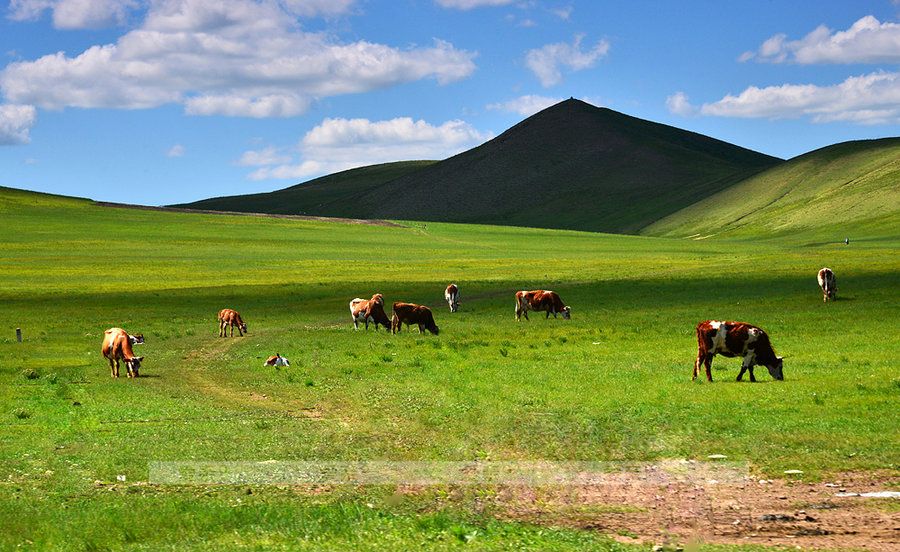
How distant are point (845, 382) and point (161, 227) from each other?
12445 cm

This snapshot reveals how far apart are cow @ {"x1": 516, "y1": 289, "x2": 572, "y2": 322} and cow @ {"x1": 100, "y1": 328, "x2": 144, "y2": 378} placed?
22169mm

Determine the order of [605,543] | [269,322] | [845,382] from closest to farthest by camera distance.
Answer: [605,543]
[845,382]
[269,322]

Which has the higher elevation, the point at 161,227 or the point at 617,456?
the point at 161,227

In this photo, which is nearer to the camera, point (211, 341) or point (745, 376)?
point (745, 376)

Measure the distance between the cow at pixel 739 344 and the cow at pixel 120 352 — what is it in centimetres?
1608

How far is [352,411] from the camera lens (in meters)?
23.9

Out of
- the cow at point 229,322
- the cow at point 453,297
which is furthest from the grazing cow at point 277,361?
the cow at point 453,297

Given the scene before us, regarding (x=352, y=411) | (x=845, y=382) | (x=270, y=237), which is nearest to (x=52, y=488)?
(x=352, y=411)

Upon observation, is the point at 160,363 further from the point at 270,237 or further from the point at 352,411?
the point at 270,237

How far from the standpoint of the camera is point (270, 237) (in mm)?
134125

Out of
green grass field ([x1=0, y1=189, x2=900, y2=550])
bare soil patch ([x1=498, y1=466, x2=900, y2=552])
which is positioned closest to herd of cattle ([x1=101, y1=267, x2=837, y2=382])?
green grass field ([x1=0, y1=189, x2=900, y2=550])

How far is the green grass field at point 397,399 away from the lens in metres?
14.1

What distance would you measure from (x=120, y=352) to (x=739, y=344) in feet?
58.3

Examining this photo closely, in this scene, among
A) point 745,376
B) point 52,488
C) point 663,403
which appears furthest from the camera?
point 745,376
